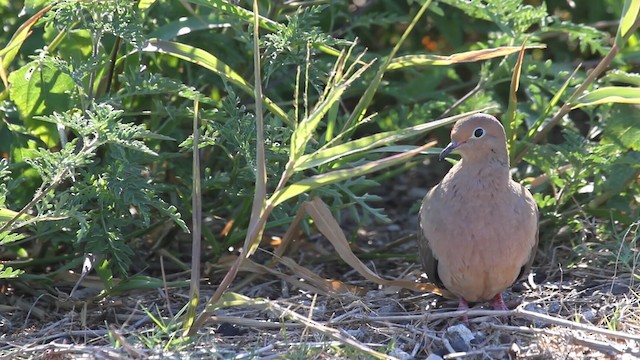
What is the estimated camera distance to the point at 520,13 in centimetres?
359

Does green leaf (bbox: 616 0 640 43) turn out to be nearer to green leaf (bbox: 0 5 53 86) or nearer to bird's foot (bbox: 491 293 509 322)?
bird's foot (bbox: 491 293 509 322)

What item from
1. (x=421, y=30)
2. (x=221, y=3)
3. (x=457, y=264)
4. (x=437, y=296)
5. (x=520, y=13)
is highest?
(x=221, y=3)

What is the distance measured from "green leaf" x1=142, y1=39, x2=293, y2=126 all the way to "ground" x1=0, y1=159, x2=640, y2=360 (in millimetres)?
633

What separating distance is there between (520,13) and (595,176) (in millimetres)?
711

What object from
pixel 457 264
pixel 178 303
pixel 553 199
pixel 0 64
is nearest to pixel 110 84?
pixel 0 64

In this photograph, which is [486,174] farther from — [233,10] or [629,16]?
[233,10]

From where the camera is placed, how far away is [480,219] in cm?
320

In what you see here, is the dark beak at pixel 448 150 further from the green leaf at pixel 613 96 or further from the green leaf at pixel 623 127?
the green leaf at pixel 623 127

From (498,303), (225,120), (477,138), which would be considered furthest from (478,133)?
(225,120)

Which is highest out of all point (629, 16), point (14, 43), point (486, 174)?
point (14, 43)

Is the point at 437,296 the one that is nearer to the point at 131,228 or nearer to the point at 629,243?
the point at 629,243

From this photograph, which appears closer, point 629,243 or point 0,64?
point 0,64

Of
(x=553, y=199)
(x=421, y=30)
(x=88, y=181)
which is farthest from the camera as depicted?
(x=421, y=30)

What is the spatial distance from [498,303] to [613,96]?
818 mm
